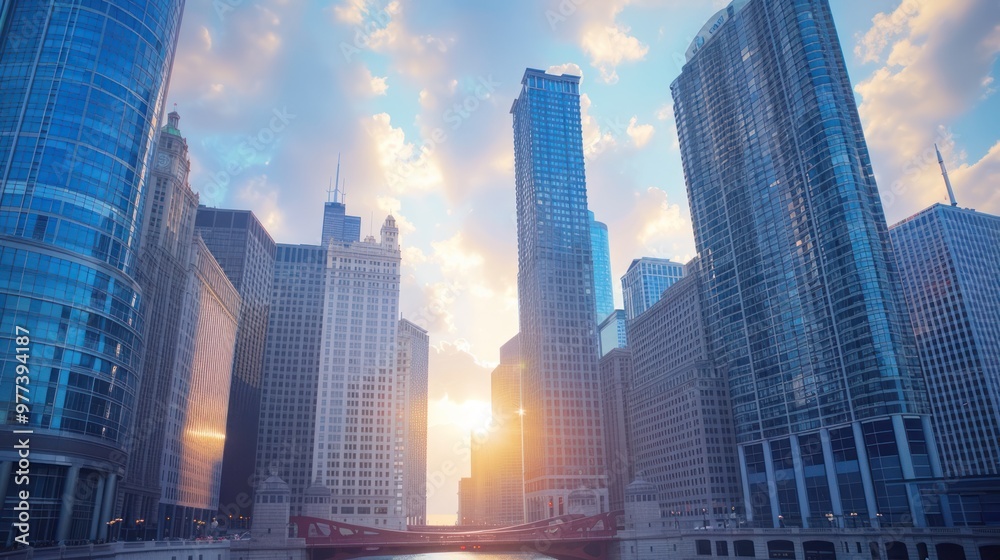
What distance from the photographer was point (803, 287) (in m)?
146

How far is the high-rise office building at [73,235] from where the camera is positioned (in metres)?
78.6

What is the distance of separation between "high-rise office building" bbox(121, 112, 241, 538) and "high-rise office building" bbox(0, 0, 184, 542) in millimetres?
31919

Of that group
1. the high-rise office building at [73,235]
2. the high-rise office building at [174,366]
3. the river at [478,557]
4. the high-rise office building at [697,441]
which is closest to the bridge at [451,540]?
the high-rise office building at [73,235]

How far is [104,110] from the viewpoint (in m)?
94.1

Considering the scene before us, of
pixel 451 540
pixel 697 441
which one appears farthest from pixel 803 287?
pixel 451 540

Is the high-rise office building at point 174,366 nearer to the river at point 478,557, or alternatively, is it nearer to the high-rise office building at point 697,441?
the river at point 478,557

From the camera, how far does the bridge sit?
338 feet

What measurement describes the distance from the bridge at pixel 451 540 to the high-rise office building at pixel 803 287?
49.1m

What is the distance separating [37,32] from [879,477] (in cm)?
15731

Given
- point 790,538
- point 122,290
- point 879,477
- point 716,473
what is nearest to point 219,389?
point 122,290

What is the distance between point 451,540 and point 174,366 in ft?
279

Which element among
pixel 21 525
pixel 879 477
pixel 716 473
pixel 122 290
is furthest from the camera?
pixel 716 473

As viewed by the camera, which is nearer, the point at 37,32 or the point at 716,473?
the point at 37,32

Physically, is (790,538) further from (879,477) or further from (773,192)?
(773,192)
